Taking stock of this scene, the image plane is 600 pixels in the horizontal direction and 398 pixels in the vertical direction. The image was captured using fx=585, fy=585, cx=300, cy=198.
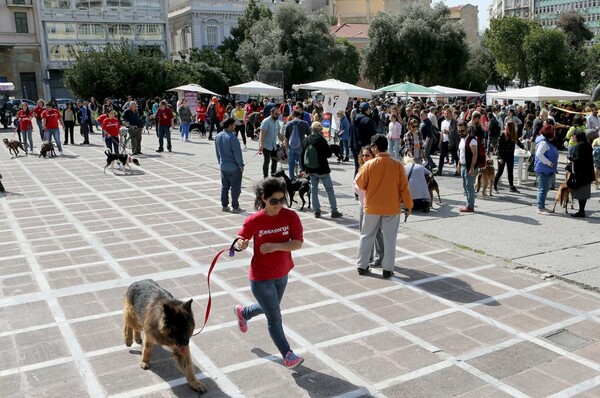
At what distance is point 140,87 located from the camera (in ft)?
107

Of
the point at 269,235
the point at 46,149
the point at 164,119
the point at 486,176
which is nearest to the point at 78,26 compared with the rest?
the point at 46,149

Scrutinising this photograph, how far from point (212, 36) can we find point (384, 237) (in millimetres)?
63535

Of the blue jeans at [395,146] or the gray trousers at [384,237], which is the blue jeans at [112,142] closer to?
the blue jeans at [395,146]

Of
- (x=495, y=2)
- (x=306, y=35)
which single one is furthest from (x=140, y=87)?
(x=495, y=2)

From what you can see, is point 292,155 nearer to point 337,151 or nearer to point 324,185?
point 324,185

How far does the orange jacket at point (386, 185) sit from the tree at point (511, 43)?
41.1 m

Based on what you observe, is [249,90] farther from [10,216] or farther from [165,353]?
[165,353]

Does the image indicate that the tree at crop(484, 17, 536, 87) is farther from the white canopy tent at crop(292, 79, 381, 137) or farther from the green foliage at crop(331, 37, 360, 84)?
the white canopy tent at crop(292, 79, 381, 137)

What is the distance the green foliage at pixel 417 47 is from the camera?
127 feet

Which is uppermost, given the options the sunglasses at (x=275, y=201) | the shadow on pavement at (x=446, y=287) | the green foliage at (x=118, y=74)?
the green foliage at (x=118, y=74)

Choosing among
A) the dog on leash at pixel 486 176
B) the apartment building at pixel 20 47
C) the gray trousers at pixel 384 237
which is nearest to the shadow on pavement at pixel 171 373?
the gray trousers at pixel 384 237

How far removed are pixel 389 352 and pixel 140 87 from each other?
3010cm

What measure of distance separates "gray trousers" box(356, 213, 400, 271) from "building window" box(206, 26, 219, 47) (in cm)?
6263

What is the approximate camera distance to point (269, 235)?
14.9ft
